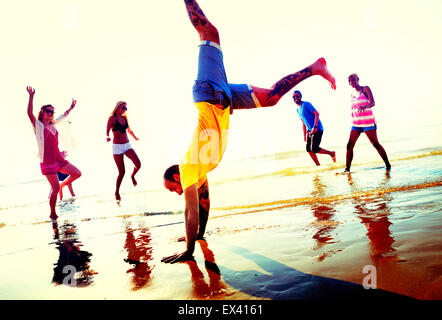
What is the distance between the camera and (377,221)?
2.95m

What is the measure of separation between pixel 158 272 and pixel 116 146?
6.00 metres

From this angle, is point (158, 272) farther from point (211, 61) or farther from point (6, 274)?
point (211, 61)

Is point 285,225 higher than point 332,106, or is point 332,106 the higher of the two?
point 332,106

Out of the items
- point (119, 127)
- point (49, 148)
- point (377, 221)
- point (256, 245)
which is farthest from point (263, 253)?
point (119, 127)

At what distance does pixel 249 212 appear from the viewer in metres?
4.44

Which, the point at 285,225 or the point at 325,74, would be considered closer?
the point at 285,225

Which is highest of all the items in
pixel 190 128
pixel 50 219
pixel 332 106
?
pixel 332 106

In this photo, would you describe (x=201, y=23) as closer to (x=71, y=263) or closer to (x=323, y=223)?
(x=323, y=223)

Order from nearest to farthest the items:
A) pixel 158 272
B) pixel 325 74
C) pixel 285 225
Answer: pixel 158 272
pixel 285 225
pixel 325 74

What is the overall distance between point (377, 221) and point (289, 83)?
174 centimetres

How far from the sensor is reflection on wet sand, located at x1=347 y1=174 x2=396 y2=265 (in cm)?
217

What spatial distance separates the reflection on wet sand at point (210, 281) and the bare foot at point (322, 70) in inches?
98.0
